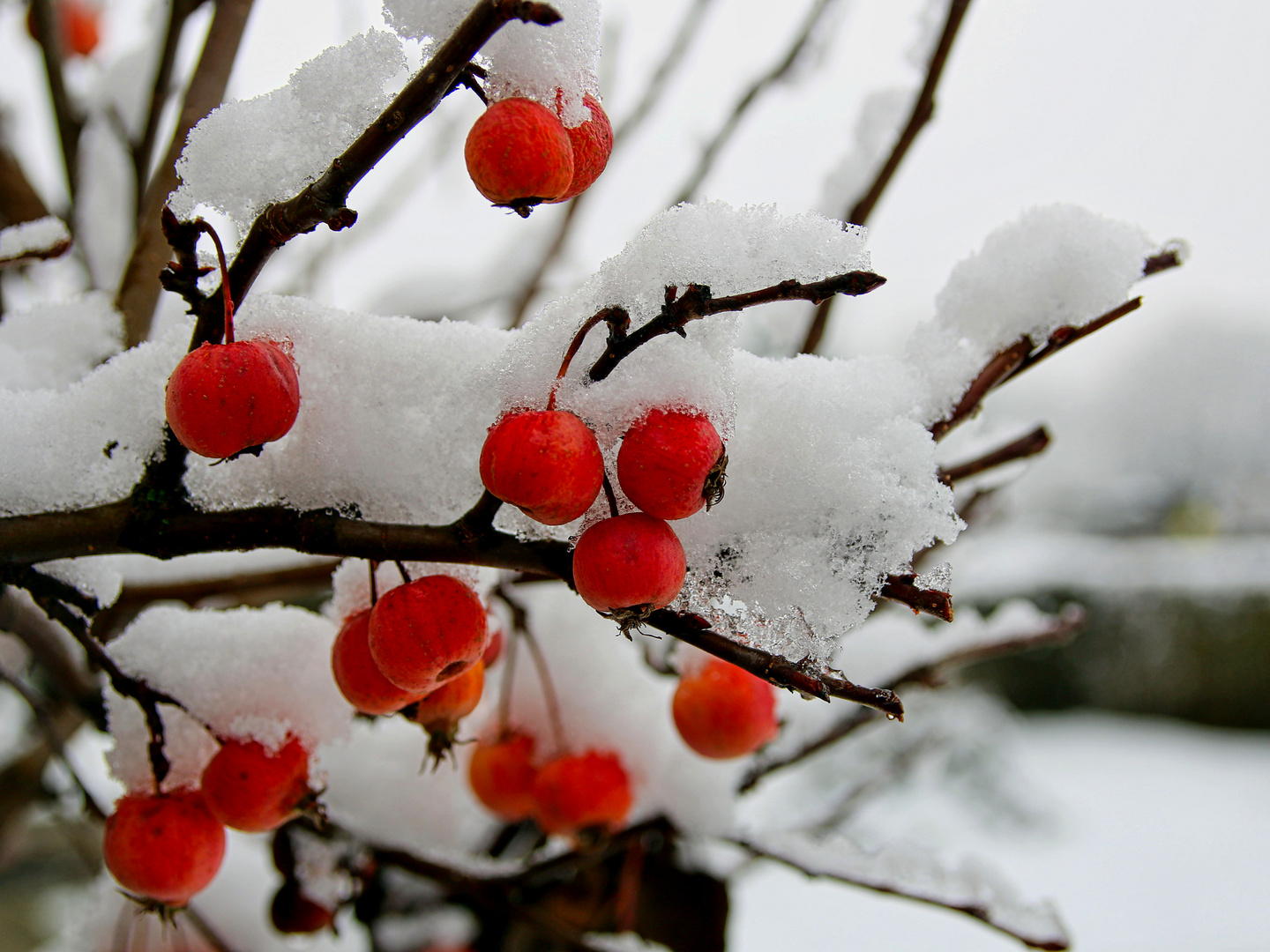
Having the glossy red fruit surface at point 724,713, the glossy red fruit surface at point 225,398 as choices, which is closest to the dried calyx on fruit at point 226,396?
the glossy red fruit surface at point 225,398

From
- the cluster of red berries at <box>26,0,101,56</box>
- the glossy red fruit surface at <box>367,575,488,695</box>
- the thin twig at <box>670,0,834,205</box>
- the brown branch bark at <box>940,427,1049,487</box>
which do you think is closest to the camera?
the glossy red fruit surface at <box>367,575,488,695</box>

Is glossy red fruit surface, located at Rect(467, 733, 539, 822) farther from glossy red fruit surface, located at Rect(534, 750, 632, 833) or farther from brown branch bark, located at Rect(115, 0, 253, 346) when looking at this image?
brown branch bark, located at Rect(115, 0, 253, 346)

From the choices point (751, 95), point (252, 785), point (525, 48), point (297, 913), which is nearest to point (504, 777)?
point (297, 913)

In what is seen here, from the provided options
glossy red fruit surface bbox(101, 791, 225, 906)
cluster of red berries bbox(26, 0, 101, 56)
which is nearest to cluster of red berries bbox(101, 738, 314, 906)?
glossy red fruit surface bbox(101, 791, 225, 906)

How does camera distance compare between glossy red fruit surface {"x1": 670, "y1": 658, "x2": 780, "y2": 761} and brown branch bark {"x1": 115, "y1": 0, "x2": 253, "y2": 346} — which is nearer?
glossy red fruit surface {"x1": 670, "y1": 658, "x2": 780, "y2": 761}

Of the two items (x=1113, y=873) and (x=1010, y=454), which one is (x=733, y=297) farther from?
(x=1113, y=873)

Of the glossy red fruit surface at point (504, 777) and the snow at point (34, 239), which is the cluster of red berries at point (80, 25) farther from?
the glossy red fruit surface at point (504, 777)
